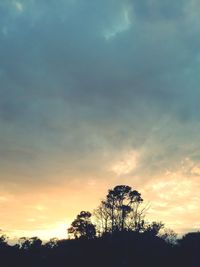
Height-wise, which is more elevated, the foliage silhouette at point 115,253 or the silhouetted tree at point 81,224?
the silhouetted tree at point 81,224

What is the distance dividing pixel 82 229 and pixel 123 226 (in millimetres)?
12685

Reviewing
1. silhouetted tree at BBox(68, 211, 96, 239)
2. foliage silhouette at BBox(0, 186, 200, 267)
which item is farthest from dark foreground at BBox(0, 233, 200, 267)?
silhouetted tree at BBox(68, 211, 96, 239)

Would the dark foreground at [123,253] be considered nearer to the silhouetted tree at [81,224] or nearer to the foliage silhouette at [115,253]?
the foliage silhouette at [115,253]

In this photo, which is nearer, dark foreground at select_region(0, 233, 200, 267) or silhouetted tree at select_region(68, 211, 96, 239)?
dark foreground at select_region(0, 233, 200, 267)

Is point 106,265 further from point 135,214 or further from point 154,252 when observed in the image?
point 135,214

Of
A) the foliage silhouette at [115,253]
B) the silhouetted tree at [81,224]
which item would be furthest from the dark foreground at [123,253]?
the silhouetted tree at [81,224]

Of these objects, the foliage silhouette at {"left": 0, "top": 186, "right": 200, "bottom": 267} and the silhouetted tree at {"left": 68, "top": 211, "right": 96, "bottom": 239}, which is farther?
the silhouetted tree at {"left": 68, "top": 211, "right": 96, "bottom": 239}

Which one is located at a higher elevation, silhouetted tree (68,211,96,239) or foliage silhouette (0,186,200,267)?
silhouetted tree (68,211,96,239)

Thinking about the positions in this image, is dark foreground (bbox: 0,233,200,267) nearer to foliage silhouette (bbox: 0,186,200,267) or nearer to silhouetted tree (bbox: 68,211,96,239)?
foliage silhouette (bbox: 0,186,200,267)

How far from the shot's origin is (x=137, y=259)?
45812 millimetres

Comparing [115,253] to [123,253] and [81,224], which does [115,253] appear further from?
[81,224]

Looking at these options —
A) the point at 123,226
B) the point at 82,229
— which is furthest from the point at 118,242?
the point at 82,229

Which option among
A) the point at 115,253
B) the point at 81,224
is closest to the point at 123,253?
the point at 115,253

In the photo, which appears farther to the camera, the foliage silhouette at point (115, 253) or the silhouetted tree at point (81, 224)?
the silhouetted tree at point (81, 224)
